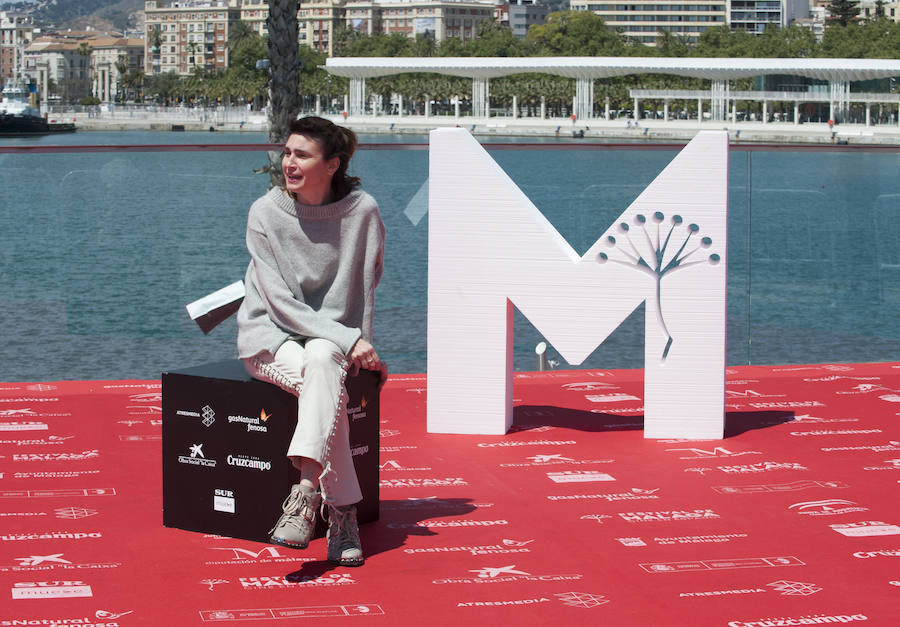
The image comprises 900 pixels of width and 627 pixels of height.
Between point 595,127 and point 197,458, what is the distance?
221 ft

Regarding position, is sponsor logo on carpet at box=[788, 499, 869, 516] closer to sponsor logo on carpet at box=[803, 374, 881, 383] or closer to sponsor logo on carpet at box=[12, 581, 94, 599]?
sponsor logo on carpet at box=[12, 581, 94, 599]

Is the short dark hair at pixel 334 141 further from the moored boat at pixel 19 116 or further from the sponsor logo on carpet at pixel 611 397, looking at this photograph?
the moored boat at pixel 19 116

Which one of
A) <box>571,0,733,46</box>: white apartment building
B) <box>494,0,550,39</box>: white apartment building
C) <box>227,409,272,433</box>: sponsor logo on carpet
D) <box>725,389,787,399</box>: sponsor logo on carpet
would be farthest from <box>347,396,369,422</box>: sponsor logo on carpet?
<box>494,0,550,39</box>: white apartment building

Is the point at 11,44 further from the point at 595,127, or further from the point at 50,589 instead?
the point at 50,589

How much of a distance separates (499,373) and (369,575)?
173cm

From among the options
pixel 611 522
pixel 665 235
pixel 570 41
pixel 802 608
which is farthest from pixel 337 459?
pixel 570 41

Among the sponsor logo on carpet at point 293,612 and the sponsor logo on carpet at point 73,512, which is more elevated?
the sponsor logo on carpet at point 73,512

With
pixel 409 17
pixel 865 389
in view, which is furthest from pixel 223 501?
pixel 409 17

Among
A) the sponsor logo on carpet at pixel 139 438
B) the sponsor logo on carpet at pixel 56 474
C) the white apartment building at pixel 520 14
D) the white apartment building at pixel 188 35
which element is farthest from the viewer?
the white apartment building at pixel 520 14

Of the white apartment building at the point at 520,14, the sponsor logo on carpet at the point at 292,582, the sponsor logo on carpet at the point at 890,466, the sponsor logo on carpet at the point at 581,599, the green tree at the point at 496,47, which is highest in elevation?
the white apartment building at the point at 520,14

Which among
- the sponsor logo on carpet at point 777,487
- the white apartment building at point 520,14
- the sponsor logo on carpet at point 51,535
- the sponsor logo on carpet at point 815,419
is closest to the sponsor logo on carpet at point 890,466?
the sponsor logo on carpet at point 777,487

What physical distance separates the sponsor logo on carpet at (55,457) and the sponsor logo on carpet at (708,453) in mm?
1926

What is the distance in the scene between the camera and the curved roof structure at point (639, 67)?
209 ft

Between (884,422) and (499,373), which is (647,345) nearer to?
(499,373)
